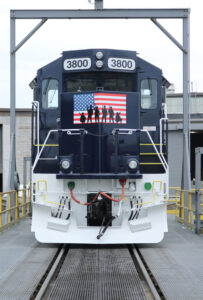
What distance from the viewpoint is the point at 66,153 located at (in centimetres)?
927

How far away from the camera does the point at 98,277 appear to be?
6777mm

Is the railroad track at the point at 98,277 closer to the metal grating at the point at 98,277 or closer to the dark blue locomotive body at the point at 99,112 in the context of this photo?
the metal grating at the point at 98,277

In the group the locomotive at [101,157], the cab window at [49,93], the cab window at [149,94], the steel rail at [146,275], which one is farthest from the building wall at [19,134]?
the steel rail at [146,275]

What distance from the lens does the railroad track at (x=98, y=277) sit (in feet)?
19.3

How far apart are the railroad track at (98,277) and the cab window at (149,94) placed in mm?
2952

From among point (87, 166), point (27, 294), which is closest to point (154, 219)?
point (87, 166)

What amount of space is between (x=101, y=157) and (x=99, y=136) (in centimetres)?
41

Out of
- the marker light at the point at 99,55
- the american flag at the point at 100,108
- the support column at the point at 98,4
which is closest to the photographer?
the american flag at the point at 100,108

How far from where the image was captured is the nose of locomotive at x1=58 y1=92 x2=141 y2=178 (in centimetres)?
911

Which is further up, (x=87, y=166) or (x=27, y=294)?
(x=87, y=166)

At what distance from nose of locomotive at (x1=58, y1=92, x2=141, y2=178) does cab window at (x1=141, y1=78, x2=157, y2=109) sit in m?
0.44

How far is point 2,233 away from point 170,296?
645 centimetres

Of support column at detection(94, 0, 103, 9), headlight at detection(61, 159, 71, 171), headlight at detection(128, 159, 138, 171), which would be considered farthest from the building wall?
headlight at detection(128, 159, 138, 171)

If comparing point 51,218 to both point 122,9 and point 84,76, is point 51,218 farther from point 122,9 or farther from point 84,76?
point 122,9
